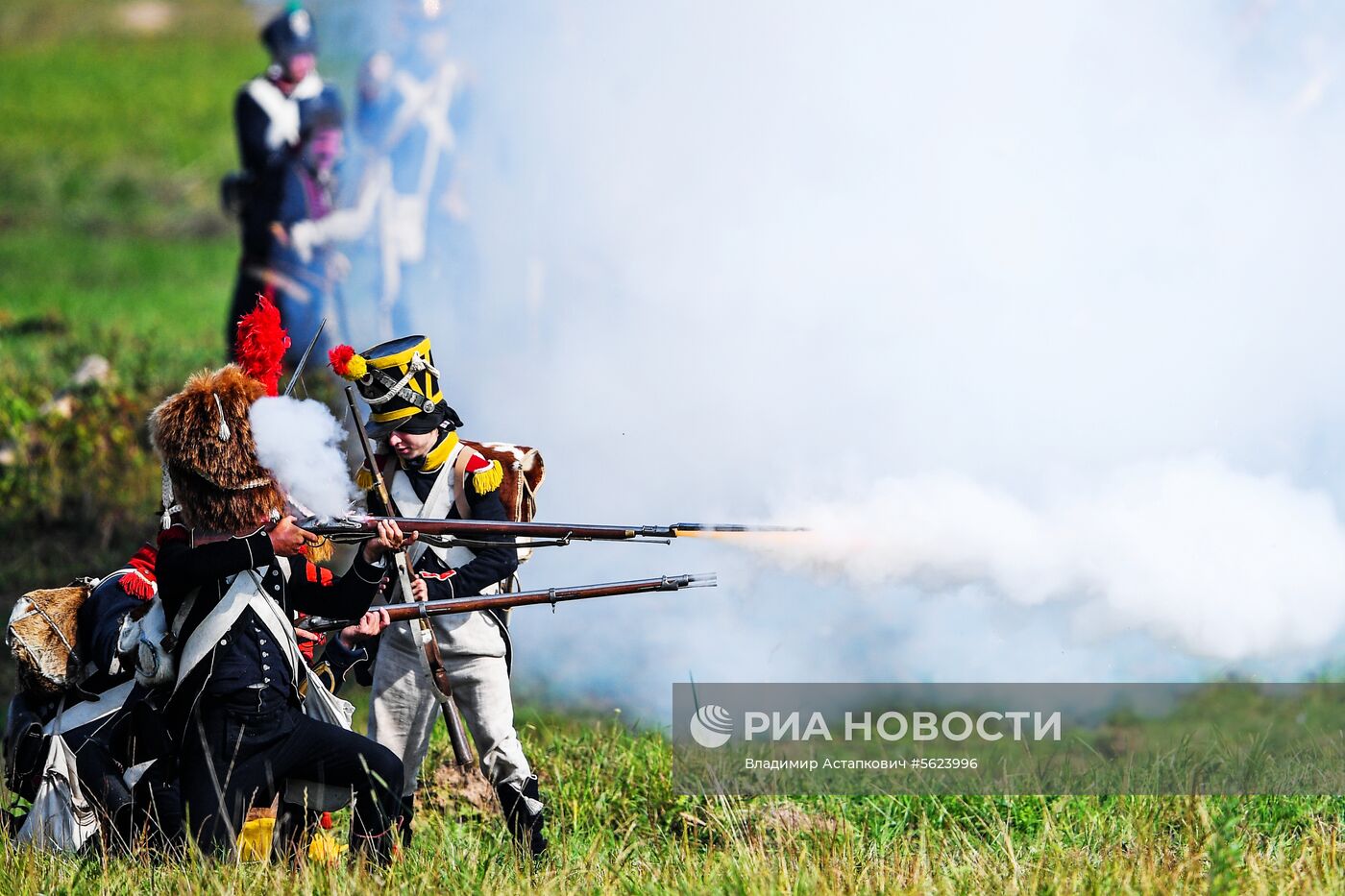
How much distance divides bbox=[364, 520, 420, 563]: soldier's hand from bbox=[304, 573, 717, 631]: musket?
30 centimetres

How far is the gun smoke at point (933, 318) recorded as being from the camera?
23.2 ft

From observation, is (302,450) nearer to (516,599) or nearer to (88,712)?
(516,599)

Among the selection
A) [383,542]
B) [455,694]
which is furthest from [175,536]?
[455,694]

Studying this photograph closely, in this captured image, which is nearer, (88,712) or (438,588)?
(88,712)

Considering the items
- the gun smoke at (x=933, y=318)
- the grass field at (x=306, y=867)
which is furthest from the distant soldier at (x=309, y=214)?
the gun smoke at (x=933, y=318)

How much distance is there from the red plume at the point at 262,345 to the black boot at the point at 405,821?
1.38 m

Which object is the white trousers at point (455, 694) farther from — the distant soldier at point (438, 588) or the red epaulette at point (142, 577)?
the red epaulette at point (142, 577)

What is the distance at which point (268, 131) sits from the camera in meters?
10.3

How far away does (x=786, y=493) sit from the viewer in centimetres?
709

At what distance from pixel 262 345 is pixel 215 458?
1.43 ft

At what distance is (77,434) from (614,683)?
14.0 feet

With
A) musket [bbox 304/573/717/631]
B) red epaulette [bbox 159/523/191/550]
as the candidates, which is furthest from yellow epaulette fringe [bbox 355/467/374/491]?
red epaulette [bbox 159/523/191/550]

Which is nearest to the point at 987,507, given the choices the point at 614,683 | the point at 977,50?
the point at 614,683

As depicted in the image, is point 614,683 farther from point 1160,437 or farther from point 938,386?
point 1160,437
